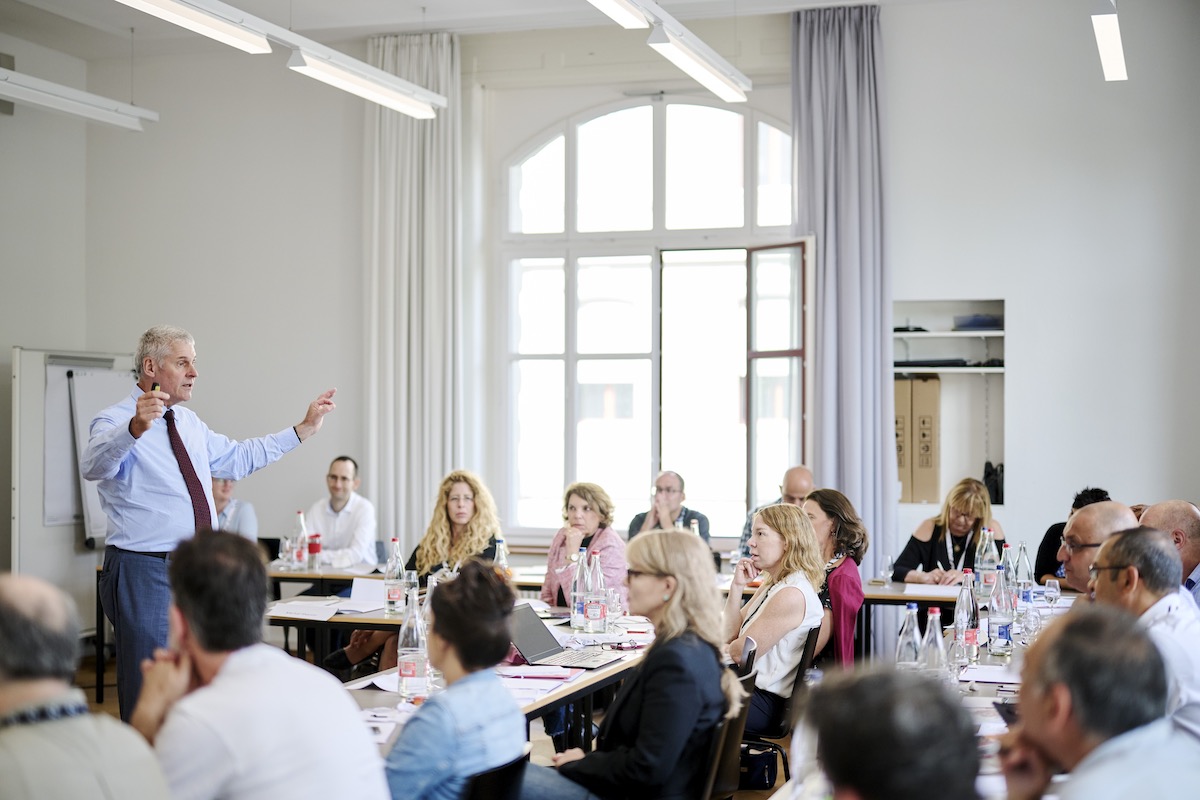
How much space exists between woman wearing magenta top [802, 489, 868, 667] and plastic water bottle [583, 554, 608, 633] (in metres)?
0.88

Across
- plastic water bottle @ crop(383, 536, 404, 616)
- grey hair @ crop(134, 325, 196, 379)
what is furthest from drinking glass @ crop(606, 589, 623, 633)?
grey hair @ crop(134, 325, 196, 379)

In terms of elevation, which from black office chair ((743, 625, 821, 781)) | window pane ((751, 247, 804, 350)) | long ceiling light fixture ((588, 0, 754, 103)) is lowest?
black office chair ((743, 625, 821, 781))

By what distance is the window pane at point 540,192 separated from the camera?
8.52m

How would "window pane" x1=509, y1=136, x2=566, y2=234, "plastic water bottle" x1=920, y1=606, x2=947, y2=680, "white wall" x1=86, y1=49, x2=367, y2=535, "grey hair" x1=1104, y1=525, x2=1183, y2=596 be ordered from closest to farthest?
"grey hair" x1=1104, y1=525, x2=1183, y2=596 → "plastic water bottle" x1=920, y1=606, x2=947, y2=680 → "window pane" x1=509, y1=136, x2=566, y2=234 → "white wall" x1=86, y1=49, x2=367, y2=535

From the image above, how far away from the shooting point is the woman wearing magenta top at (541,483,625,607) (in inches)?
227

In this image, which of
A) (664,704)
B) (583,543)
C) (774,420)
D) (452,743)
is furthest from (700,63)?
(452,743)

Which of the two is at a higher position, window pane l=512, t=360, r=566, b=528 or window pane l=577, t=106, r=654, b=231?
window pane l=577, t=106, r=654, b=231

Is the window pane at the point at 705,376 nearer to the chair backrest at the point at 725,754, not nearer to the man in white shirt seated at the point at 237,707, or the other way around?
the chair backrest at the point at 725,754

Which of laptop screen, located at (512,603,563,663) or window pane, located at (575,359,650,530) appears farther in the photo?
window pane, located at (575,359,650,530)

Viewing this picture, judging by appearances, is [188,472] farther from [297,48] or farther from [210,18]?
[297,48]

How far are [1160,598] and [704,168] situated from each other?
227 inches

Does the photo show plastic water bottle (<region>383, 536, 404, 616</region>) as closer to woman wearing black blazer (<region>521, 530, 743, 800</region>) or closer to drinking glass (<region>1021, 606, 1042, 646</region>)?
woman wearing black blazer (<region>521, 530, 743, 800</region>)

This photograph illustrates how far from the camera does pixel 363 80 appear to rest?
670 centimetres

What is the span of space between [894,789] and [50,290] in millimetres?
8667
